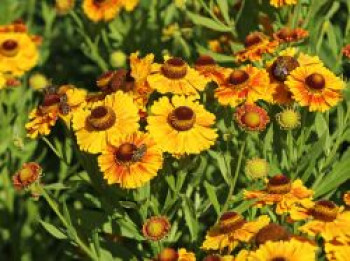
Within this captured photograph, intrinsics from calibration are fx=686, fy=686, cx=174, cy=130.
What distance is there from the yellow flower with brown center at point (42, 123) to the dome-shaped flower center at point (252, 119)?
1.75 feet

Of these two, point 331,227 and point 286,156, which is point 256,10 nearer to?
point 286,156

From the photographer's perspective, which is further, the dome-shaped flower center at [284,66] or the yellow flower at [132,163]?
the dome-shaped flower center at [284,66]

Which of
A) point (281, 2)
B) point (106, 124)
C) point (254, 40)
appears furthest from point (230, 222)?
point (281, 2)

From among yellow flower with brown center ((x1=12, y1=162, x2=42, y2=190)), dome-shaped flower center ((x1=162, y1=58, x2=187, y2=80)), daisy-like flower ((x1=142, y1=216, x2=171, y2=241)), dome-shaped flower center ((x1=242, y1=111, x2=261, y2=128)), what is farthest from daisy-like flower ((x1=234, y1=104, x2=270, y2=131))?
yellow flower with brown center ((x1=12, y1=162, x2=42, y2=190))

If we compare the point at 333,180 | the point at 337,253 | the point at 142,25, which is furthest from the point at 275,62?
the point at 142,25

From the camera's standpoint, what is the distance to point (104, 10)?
286 cm

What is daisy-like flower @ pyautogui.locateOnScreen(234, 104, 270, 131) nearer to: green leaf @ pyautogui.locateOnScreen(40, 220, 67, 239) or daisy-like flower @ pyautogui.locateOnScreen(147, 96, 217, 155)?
daisy-like flower @ pyautogui.locateOnScreen(147, 96, 217, 155)

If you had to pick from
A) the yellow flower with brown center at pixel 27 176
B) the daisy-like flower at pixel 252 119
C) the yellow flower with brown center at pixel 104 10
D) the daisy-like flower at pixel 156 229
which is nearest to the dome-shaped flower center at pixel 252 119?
the daisy-like flower at pixel 252 119

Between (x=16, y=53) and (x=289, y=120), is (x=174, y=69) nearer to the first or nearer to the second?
(x=289, y=120)

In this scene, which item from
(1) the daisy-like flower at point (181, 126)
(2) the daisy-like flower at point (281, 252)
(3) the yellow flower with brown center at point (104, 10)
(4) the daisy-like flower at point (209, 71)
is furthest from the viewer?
(3) the yellow flower with brown center at point (104, 10)

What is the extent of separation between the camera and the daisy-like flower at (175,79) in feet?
6.27

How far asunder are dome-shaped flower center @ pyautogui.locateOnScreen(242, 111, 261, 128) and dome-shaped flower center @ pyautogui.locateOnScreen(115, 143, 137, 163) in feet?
1.00

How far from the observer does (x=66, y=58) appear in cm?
396

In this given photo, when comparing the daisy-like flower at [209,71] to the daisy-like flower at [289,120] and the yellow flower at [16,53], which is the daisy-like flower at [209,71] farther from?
the yellow flower at [16,53]
